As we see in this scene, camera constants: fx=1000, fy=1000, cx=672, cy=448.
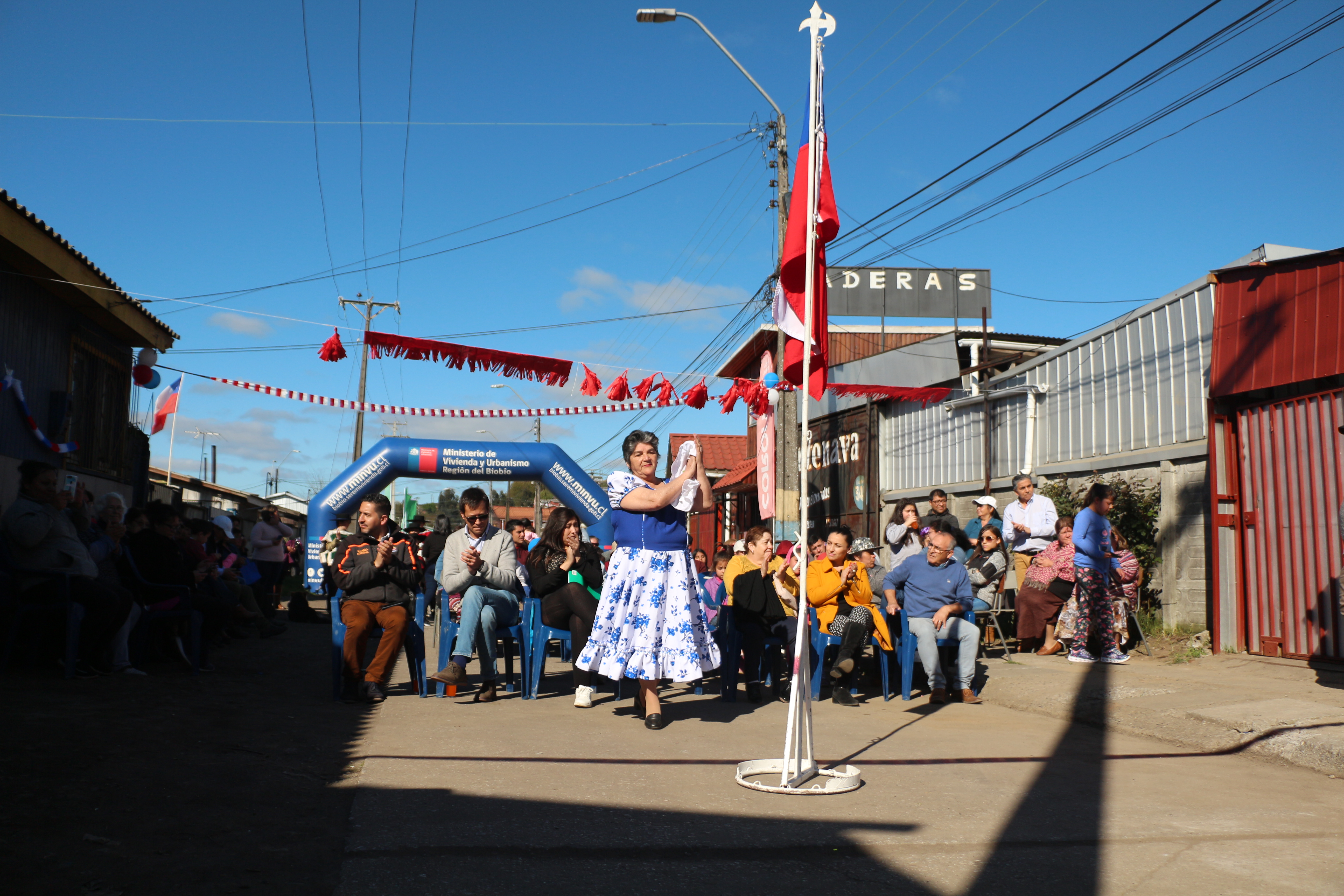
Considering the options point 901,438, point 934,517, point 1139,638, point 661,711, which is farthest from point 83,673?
point 901,438

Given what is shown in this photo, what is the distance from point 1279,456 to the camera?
877cm

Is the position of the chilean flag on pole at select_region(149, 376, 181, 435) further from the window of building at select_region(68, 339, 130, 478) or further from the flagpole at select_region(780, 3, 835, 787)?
the flagpole at select_region(780, 3, 835, 787)

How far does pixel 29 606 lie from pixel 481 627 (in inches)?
121

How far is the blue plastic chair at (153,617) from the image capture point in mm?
7969

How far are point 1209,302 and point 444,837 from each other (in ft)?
30.0

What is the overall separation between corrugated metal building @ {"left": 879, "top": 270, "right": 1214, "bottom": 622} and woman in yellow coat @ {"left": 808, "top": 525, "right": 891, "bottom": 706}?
12.6 feet

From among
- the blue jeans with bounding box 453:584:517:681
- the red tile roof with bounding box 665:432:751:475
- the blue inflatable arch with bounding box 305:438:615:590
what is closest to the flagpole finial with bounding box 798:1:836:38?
the blue jeans with bounding box 453:584:517:681

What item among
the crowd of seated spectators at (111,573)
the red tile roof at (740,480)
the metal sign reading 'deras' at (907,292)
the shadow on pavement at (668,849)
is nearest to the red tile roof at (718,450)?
the red tile roof at (740,480)

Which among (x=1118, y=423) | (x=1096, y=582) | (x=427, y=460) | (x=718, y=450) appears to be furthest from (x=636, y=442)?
(x=718, y=450)

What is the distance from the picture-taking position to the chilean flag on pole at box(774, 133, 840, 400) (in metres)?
5.23

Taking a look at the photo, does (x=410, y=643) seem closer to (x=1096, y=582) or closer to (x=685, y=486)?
(x=685, y=486)

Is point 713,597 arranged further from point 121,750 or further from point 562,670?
point 121,750

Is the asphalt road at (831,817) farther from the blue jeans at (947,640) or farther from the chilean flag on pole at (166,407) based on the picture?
the chilean flag on pole at (166,407)

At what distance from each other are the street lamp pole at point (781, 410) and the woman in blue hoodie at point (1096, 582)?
5532mm
